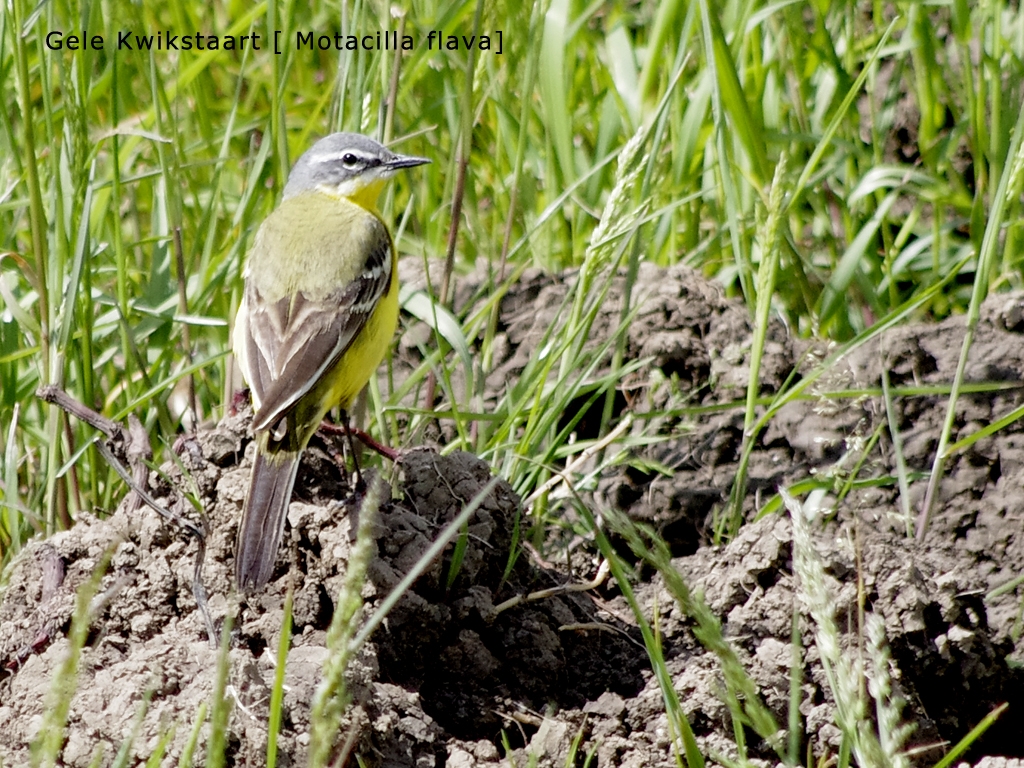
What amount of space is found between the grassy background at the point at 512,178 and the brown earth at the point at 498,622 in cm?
34

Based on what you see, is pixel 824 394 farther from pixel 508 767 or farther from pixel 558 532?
pixel 508 767

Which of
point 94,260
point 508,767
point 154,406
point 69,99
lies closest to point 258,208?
point 94,260

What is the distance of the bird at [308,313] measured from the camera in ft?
11.7

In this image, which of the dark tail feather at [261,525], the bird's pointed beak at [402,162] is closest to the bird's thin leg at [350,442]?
the dark tail feather at [261,525]

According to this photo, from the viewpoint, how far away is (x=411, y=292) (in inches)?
196

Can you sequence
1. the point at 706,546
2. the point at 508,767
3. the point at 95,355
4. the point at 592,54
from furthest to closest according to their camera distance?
the point at 592,54, the point at 95,355, the point at 706,546, the point at 508,767

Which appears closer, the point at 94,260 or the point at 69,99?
the point at 69,99

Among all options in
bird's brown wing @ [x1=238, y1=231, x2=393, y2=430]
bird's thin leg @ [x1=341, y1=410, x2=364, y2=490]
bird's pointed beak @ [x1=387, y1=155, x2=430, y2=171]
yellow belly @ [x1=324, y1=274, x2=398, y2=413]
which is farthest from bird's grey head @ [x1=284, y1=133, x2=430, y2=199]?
bird's thin leg @ [x1=341, y1=410, x2=364, y2=490]

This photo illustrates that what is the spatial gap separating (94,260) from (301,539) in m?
1.88

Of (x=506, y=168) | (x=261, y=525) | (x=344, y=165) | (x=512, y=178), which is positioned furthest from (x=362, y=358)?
(x=506, y=168)

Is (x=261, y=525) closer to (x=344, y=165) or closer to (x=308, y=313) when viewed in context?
(x=308, y=313)

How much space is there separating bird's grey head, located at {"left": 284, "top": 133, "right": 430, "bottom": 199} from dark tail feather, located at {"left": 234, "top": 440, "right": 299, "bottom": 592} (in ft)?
5.02

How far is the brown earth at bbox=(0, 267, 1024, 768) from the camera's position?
10.5ft

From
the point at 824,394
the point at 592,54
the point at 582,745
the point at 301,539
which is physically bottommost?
the point at 582,745
